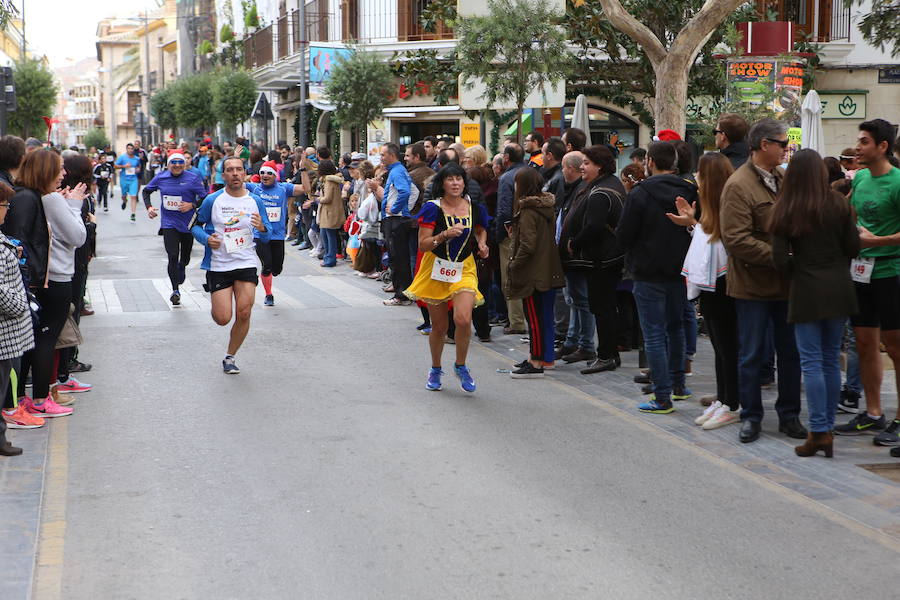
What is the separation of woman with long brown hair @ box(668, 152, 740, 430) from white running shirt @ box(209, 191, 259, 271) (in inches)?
151

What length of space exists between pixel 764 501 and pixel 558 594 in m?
1.92

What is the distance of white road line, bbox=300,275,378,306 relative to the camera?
15250mm

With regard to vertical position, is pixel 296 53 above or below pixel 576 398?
above

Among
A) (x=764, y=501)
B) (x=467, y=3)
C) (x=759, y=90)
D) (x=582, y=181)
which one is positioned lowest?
(x=764, y=501)

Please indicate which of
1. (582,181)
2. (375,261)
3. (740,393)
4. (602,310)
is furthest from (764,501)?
(375,261)

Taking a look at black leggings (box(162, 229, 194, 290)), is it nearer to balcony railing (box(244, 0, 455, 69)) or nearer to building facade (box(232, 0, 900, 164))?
building facade (box(232, 0, 900, 164))

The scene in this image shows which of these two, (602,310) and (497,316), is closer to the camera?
(602,310)

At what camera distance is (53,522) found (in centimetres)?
587

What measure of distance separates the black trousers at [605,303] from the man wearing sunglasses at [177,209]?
20.8 ft

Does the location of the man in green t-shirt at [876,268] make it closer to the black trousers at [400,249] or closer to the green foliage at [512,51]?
the black trousers at [400,249]

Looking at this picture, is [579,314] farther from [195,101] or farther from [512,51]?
[195,101]

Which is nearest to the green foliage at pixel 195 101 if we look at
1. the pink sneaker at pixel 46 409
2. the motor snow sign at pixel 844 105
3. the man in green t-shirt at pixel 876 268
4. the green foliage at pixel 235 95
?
the green foliage at pixel 235 95

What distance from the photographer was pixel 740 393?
7738mm

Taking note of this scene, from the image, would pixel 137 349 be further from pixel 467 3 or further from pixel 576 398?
pixel 467 3
